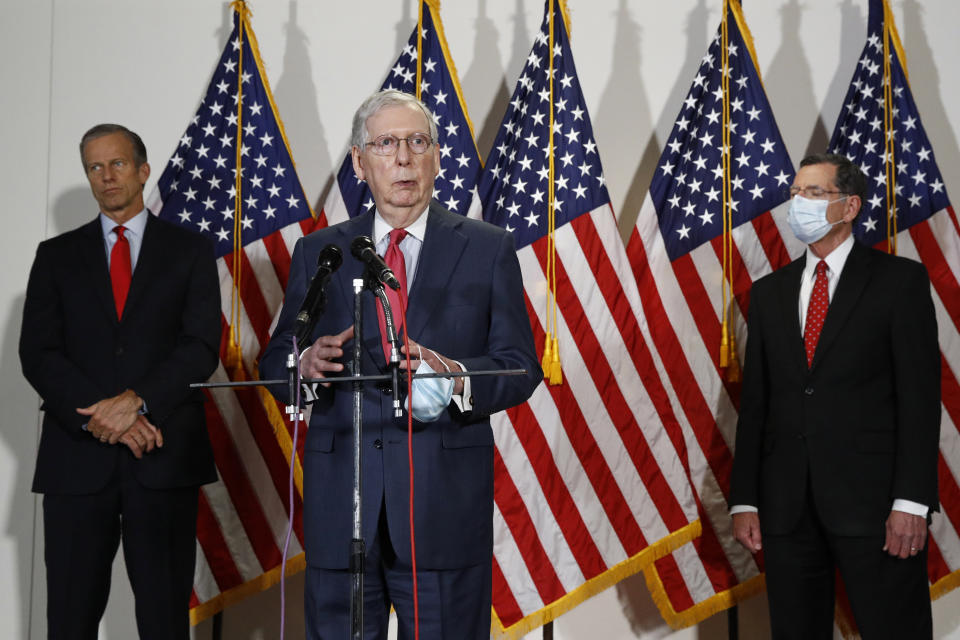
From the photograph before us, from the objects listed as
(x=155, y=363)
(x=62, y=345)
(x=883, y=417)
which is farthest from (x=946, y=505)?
(x=62, y=345)

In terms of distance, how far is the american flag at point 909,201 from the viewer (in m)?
3.49

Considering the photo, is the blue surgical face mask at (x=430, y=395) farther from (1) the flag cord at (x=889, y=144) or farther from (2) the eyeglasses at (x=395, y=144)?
(1) the flag cord at (x=889, y=144)

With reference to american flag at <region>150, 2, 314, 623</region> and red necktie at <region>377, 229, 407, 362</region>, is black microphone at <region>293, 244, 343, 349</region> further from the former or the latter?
american flag at <region>150, 2, 314, 623</region>

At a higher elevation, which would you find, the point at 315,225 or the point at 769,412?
the point at 315,225

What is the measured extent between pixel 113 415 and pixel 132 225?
2.17ft

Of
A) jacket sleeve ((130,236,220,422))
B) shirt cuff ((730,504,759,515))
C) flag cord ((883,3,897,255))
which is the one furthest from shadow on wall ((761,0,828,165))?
jacket sleeve ((130,236,220,422))

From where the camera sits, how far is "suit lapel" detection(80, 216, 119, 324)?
312 cm

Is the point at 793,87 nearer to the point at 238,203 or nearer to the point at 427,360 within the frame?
the point at 238,203

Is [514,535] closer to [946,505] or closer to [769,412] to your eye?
[769,412]

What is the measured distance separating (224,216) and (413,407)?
2.12m

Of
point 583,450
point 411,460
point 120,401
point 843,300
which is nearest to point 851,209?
point 843,300

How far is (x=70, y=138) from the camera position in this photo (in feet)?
13.7

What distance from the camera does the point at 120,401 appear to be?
9.77 ft

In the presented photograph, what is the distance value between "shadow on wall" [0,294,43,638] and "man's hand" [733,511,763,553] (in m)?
2.76
